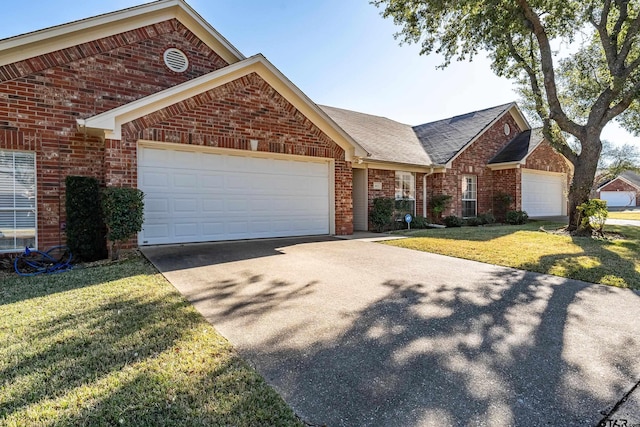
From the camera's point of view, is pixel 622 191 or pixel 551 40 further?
pixel 622 191

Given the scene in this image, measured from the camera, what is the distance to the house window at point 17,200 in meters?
6.95

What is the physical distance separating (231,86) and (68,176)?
422 centimetres

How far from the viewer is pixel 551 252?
7496 millimetres

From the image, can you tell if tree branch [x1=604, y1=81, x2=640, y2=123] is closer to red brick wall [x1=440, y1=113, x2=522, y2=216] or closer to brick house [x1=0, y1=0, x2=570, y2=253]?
red brick wall [x1=440, y1=113, x2=522, y2=216]

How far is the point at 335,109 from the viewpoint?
16.0 meters

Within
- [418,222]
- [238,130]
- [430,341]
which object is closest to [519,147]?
[418,222]

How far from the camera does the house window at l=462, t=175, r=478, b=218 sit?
15.5 meters

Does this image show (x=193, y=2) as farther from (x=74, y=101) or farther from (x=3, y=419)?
(x=3, y=419)

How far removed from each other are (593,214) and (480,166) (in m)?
6.51

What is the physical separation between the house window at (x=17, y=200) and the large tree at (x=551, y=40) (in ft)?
35.8

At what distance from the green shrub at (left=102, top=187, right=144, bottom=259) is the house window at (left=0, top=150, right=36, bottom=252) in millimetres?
1780

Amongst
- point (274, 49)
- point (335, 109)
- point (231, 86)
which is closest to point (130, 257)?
point (231, 86)

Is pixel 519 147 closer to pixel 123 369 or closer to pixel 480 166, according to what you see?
pixel 480 166

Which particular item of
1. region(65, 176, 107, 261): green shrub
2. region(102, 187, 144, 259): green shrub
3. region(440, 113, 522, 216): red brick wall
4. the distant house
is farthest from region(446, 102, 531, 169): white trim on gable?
the distant house
